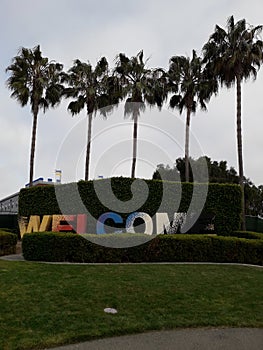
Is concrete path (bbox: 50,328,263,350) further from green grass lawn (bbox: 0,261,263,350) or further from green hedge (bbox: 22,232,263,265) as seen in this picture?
green hedge (bbox: 22,232,263,265)

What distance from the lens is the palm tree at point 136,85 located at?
22.1 meters

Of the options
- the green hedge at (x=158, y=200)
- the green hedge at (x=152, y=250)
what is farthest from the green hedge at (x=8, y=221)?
the green hedge at (x=152, y=250)

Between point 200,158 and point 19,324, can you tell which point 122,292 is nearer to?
point 19,324

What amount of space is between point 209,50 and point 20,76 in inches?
474

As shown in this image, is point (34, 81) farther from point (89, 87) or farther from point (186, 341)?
point (186, 341)

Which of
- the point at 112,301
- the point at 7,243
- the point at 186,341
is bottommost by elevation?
the point at 186,341

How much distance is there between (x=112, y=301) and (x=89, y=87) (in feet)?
62.8

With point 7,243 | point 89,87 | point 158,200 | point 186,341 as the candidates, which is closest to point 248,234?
point 158,200

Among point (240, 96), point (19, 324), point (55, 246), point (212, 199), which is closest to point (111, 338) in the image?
point (19, 324)

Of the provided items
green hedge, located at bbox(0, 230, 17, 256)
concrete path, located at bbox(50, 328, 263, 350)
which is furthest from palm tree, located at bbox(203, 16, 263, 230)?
concrete path, located at bbox(50, 328, 263, 350)

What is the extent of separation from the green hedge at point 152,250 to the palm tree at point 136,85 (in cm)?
1085

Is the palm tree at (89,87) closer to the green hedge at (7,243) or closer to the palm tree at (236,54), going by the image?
the palm tree at (236,54)

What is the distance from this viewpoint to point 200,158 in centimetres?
4072

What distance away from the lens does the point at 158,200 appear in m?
15.5
